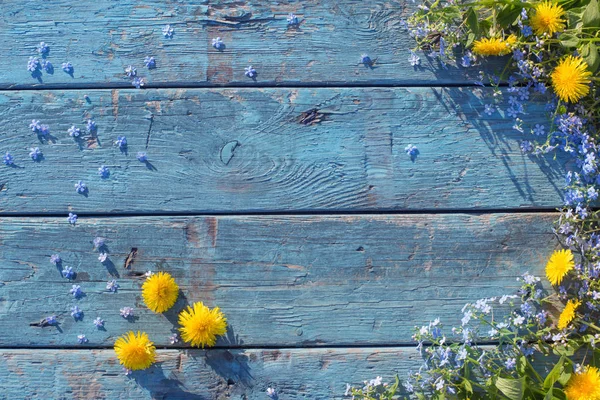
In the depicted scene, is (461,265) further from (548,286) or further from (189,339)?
(189,339)

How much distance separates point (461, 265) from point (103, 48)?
1022mm

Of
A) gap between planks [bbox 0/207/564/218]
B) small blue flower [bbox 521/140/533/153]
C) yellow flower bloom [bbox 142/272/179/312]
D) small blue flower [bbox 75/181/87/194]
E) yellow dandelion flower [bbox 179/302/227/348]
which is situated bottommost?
yellow dandelion flower [bbox 179/302/227/348]

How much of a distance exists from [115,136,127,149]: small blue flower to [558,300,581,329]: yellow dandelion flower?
1.11m

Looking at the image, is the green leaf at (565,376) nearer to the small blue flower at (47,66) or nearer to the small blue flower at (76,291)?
the small blue flower at (76,291)

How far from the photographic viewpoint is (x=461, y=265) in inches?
56.8

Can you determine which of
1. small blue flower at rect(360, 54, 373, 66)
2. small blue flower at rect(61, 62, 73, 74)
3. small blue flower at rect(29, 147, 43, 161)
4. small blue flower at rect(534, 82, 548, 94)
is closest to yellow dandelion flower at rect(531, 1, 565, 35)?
small blue flower at rect(534, 82, 548, 94)

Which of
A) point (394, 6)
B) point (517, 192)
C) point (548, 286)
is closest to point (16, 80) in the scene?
point (394, 6)

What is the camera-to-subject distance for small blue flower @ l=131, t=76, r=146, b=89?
57.5 inches

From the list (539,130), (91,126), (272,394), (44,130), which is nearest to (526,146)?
(539,130)

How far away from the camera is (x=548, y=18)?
1396mm

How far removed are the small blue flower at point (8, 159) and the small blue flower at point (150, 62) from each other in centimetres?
40

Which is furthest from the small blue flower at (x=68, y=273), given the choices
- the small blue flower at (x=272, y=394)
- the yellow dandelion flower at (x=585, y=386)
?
the yellow dandelion flower at (x=585, y=386)

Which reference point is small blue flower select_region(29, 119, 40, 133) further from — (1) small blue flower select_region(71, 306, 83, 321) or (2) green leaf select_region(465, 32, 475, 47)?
(2) green leaf select_region(465, 32, 475, 47)

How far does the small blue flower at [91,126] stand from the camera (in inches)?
57.3
